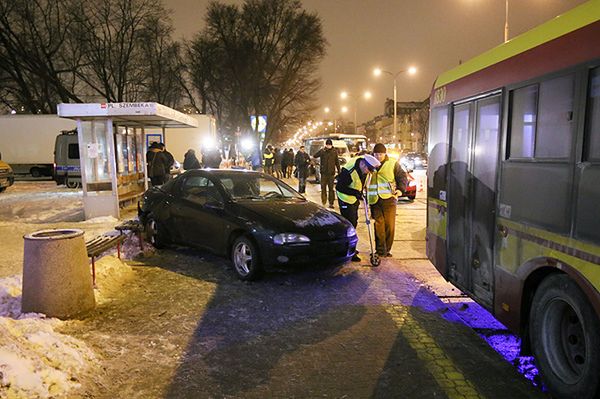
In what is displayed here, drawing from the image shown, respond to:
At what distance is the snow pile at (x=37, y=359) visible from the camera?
3.37 metres

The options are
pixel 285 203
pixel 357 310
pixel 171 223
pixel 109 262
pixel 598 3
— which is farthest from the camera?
pixel 171 223

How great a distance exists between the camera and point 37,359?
3664 millimetres

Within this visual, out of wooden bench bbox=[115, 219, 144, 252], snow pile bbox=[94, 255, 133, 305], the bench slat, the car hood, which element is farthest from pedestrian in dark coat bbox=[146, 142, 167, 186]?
the car hood

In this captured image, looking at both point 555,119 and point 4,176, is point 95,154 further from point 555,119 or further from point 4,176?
point 555,119

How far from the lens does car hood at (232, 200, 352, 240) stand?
668cm

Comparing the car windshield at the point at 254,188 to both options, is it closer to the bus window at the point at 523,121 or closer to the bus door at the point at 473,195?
the bus door at the point at 473,195

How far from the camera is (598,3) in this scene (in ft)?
10.8

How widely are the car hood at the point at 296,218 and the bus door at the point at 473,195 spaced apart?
5.81ft

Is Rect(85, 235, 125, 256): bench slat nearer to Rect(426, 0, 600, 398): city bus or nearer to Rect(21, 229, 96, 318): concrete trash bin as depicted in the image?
Rect(21, 229, 96, 318): concrete trash bin

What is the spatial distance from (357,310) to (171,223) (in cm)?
396

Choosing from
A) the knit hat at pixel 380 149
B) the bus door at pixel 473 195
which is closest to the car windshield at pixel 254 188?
the knit hat at pixel 380 149

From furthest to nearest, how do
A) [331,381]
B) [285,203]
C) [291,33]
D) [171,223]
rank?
[291,33] → [171,223] → [285,203] → [331,381]

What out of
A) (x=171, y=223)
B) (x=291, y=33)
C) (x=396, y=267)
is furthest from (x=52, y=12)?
(x=396, y=267)

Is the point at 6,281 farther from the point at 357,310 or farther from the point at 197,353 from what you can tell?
the point at 357,310
